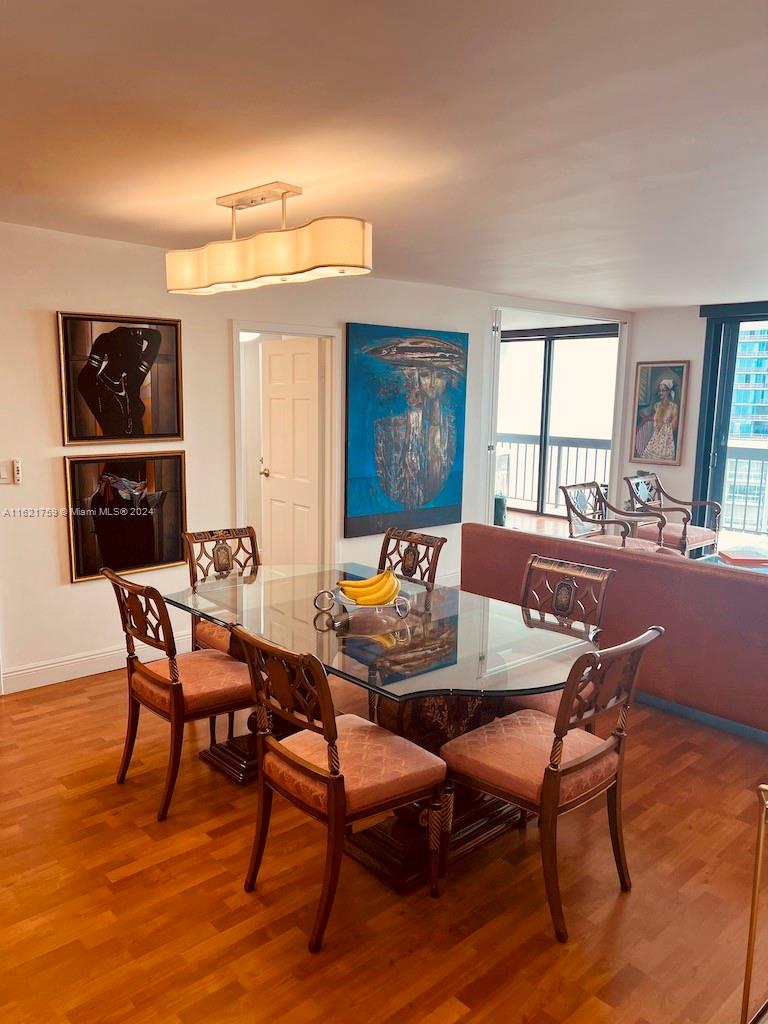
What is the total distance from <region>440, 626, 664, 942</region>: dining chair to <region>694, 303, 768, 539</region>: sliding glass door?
556cm

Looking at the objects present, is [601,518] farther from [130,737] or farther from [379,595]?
[130,737]

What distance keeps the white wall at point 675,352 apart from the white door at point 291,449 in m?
3.96

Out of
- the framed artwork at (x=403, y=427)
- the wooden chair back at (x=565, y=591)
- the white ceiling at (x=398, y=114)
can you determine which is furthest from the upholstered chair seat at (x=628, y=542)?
the white ceiling at (x=398, y=114)

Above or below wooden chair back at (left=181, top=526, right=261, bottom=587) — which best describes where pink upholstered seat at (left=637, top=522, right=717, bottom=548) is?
below

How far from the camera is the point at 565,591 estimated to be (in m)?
3.22

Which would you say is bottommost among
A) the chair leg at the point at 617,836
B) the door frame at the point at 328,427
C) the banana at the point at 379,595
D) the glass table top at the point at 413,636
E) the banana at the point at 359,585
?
the chair leg at the point at 617,836

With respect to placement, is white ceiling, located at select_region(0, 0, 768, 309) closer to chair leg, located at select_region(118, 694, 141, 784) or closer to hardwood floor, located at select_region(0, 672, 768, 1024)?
chair leg, located at select_region(118, 694, 141, 784)

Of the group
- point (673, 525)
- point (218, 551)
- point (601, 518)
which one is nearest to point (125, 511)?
point (218, 551)

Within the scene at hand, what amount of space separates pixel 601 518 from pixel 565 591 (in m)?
3.20

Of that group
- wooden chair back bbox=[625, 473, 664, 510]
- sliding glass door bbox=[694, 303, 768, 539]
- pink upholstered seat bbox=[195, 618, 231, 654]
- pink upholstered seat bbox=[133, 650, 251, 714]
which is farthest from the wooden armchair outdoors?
pink upholstered seat bbox=[133, 650, 251, 714]

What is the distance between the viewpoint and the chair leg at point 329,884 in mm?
2137

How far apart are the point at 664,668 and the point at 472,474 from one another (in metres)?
2.88

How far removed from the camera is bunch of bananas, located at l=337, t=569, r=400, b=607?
121 inches

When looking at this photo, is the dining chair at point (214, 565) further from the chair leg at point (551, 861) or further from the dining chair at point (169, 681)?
the chair leg at point (551, 861)
